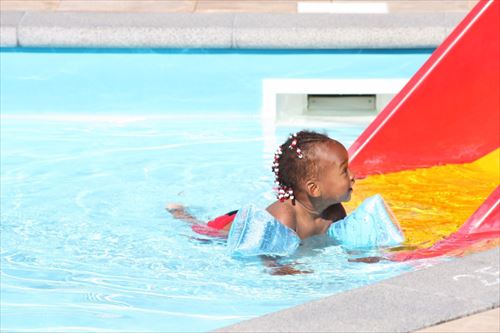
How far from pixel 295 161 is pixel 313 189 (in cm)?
11

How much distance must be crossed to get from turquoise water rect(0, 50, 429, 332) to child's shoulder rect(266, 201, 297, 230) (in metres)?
0.11

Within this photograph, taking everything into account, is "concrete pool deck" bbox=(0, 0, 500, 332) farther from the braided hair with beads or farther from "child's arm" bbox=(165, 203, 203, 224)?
the braided hair with beads

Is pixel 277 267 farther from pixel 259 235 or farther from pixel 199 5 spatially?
pixel 199 5

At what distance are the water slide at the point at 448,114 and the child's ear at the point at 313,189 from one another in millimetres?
925

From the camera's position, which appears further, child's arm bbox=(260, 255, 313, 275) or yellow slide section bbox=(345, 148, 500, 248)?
yellow slide section bbox=(345, 148, 500, 248)

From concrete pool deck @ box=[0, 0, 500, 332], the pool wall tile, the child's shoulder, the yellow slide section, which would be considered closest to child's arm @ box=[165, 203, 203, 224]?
the child's shoulder

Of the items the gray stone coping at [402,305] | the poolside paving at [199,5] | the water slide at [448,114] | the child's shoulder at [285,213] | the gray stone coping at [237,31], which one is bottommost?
the gray stone coping at [402,305]

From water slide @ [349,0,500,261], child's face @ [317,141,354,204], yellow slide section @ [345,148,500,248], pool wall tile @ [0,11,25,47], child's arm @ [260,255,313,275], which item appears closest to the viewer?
child's arm @ [260,255,313,275]

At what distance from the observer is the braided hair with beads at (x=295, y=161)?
12.5ft

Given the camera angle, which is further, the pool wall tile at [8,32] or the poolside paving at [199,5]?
the poolside paving at [199,5]

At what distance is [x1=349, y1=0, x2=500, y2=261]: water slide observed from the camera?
15.7ft

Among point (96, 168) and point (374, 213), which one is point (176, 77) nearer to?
point (96, 168)

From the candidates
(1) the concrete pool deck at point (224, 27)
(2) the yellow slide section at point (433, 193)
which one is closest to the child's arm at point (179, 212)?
(2) the yellow slide section at point (433, 193)

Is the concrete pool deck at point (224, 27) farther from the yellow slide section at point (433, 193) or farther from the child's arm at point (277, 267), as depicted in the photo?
the child's arm at point (277, 267)
